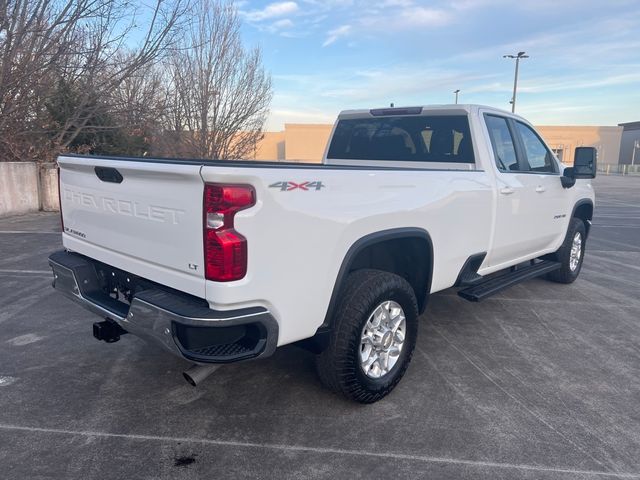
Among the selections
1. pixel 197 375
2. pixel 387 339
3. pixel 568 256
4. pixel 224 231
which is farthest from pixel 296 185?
pixel 568 256

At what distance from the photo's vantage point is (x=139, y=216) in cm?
276

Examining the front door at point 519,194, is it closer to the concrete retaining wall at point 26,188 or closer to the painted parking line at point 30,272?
the painted parking line at point 30,272

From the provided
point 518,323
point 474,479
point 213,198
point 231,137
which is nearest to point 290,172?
point 213,198

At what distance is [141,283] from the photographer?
2900 mm

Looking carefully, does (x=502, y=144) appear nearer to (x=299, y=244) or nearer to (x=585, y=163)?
(x=585, y=163)

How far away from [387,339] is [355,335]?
1.41 feet

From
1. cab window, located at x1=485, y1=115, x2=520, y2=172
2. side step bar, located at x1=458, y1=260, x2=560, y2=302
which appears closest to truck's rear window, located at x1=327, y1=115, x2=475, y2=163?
cab window, located at x1=485, y1=115, x2=520, y2=172

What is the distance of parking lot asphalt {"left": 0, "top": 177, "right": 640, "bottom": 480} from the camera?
2.68 meters

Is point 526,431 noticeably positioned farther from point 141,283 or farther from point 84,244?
A: point 84,244

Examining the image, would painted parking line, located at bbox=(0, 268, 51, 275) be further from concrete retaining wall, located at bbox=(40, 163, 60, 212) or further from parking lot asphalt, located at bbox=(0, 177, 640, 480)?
concrete retaining wall, located at bbox=(40, 163, 60, 212)

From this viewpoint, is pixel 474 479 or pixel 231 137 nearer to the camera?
pixel 474 479

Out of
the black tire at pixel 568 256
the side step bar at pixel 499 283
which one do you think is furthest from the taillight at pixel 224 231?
the black tire at pixel 568 256

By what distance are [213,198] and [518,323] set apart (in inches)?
151

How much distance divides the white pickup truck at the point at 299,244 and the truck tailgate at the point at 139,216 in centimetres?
1
